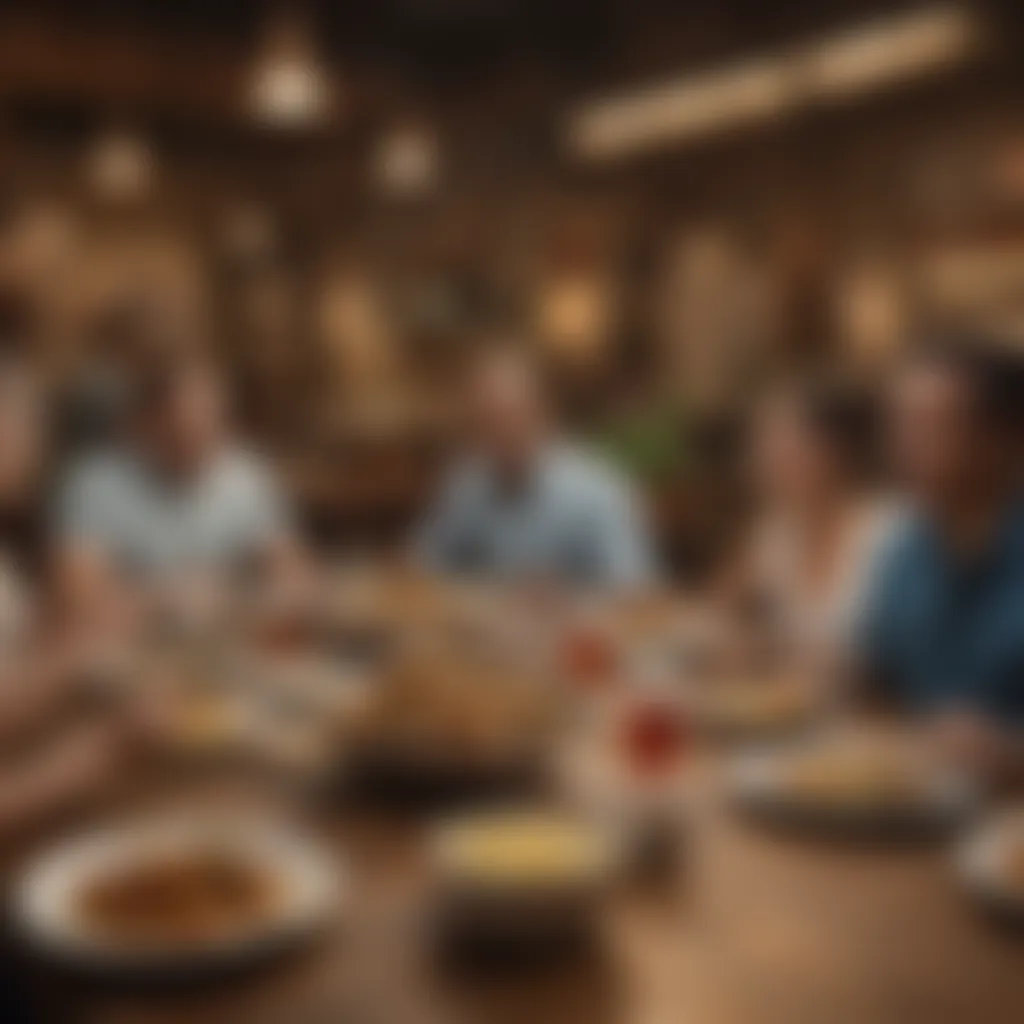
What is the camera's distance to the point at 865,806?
40.9 inches

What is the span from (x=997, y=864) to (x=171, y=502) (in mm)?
1580

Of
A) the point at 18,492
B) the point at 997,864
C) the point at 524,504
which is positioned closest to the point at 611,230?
the point at 524,504

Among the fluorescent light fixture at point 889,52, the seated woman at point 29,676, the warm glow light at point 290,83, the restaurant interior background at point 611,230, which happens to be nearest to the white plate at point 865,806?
the seated woman at point 29,676

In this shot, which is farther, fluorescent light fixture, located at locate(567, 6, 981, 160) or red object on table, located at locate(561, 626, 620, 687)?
fluorescent light fixture, located at locate(567, 6, 981, 160)

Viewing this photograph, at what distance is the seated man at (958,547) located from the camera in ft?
4.80

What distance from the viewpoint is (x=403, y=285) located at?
5.69ft

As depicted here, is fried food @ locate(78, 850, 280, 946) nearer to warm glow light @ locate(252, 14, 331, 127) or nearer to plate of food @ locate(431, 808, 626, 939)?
plate of food @ locate(431, 808, 626, 939)

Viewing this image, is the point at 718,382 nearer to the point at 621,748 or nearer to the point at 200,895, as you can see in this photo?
the point at 621,748

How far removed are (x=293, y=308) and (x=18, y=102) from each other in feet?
1.92

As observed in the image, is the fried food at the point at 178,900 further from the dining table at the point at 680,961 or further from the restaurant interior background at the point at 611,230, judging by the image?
the restaurant interior background at the point at 611,230

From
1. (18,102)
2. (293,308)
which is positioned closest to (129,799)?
(293,308)

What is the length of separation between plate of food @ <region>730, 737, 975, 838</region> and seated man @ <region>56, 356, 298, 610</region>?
969 mm

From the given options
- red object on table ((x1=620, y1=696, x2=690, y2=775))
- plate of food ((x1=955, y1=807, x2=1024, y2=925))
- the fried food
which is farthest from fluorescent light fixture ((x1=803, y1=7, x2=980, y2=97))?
the fried food

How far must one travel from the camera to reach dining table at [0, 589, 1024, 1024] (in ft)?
2.46
